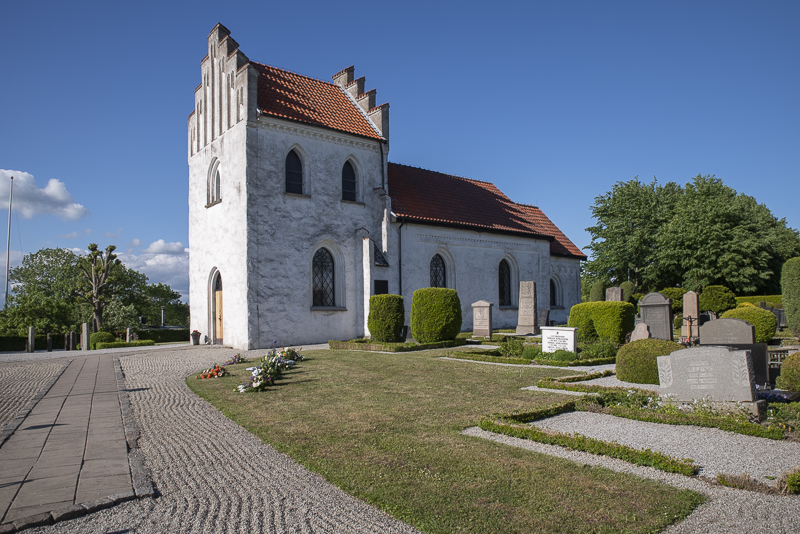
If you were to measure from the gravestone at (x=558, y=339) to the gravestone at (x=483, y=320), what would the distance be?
5402 mm

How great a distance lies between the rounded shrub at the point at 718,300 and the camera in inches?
1289

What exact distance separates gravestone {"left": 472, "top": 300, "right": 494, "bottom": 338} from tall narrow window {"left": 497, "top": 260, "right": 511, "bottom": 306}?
7.01 metres

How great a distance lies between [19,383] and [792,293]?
93.7ft

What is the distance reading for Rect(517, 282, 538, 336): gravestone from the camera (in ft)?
73.1

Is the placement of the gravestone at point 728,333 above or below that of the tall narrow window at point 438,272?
below

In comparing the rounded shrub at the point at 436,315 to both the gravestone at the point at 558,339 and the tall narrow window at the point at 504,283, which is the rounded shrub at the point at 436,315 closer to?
the gravestone at the point at 558,339

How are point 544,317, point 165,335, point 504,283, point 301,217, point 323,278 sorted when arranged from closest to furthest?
point 301,217, point 323,278, point 544,317, point 504,283, point 165,335

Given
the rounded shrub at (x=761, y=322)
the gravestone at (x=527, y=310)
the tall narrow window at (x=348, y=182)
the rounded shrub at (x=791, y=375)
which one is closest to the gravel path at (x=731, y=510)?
the rounded shrub at (x=791, y=375)

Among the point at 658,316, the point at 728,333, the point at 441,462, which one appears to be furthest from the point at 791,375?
the point at 658,316

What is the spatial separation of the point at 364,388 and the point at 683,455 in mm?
5608

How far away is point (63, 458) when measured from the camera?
17.2 ft

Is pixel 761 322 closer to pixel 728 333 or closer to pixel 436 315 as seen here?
pixel 728 333

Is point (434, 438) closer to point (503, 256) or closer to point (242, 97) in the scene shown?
point (242, 97)

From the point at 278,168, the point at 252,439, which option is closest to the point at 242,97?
the point at 278,168
